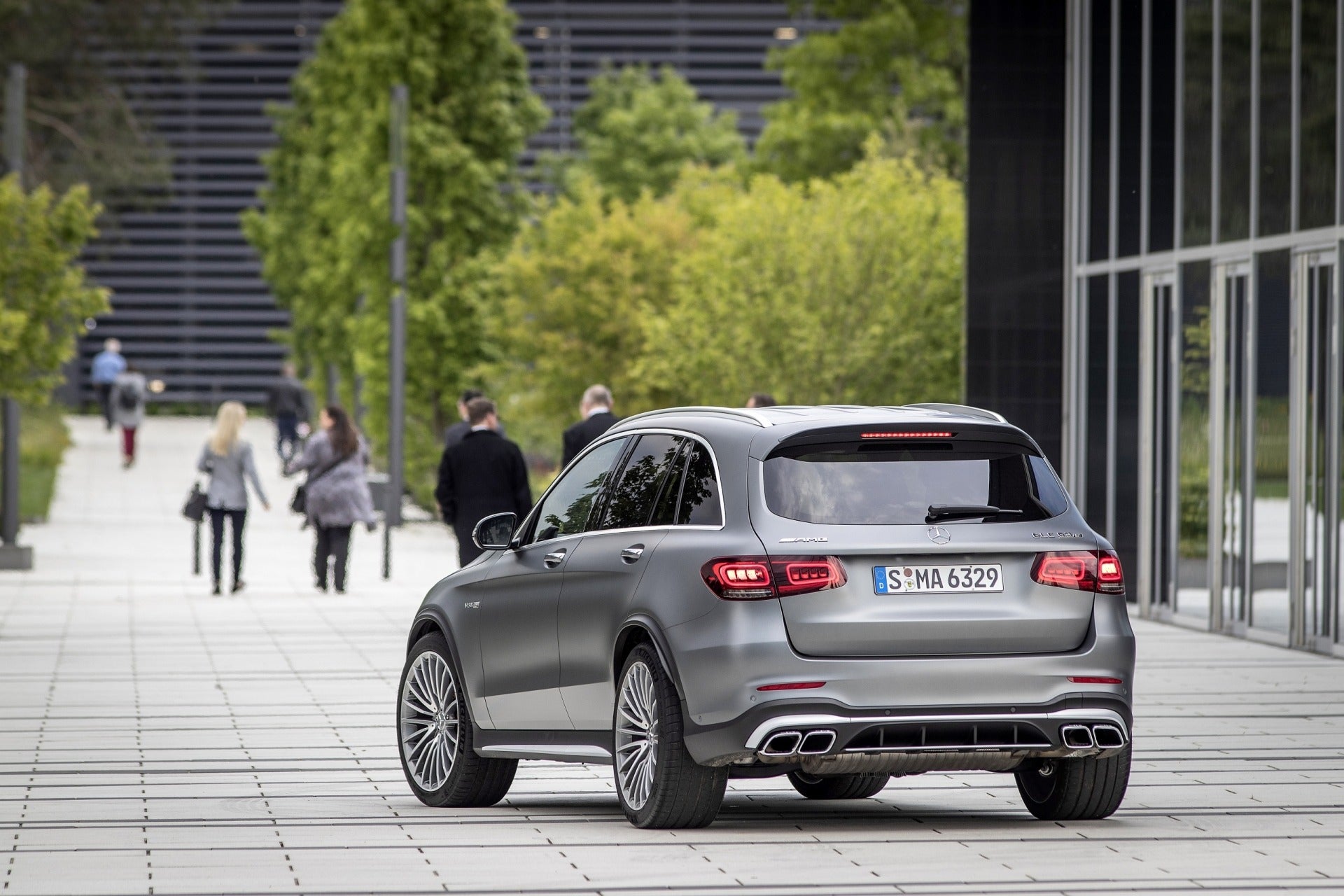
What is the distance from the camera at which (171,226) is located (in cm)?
6788

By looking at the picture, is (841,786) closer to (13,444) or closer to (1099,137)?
(1099,137)

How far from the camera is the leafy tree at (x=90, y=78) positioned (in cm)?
5200

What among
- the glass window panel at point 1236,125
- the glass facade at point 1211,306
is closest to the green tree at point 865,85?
the glass facade at point 1211,306

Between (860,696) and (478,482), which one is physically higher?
(478,482)

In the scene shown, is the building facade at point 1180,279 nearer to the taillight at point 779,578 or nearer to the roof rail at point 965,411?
the roof rail at point 965,411

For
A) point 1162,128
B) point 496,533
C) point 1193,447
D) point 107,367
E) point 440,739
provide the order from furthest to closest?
1. point 107,367
2. point 1162,128
3. point 1193,447
4. point 440,739
5. point 496,533

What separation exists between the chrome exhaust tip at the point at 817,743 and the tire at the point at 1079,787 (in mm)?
1108

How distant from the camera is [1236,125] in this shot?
703 inches

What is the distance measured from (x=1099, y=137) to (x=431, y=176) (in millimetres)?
19649

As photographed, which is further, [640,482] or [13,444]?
[13,444]

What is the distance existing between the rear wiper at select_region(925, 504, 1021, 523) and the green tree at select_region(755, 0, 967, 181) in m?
46.3

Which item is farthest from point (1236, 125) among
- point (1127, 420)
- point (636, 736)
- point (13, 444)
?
point (13, 444)

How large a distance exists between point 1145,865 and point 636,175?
5628 cm

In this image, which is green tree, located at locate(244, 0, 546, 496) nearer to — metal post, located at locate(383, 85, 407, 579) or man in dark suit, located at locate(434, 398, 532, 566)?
metal post, located at locate(383, 85, 407, 579)
